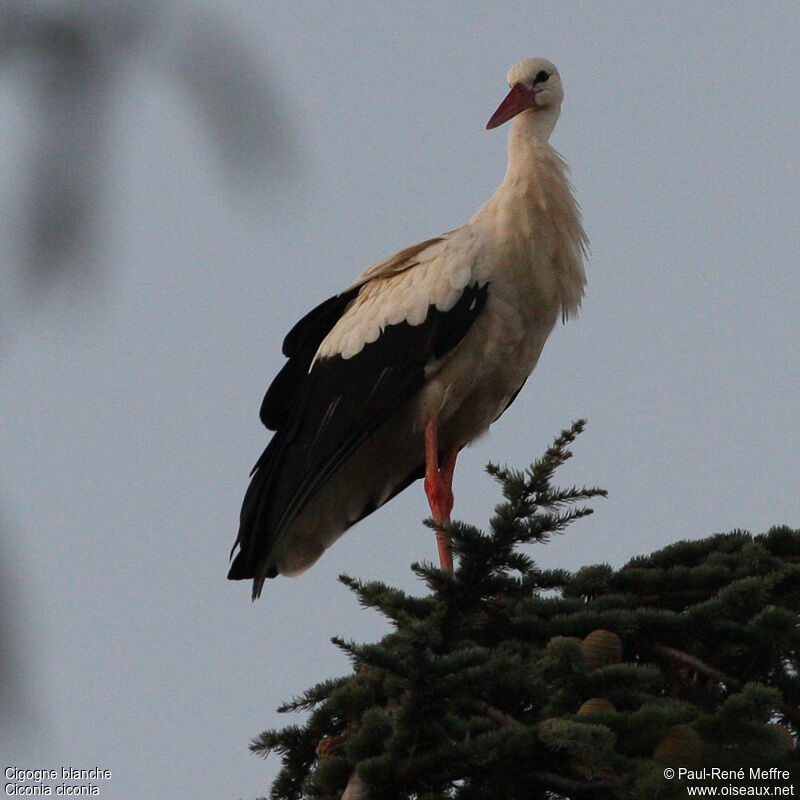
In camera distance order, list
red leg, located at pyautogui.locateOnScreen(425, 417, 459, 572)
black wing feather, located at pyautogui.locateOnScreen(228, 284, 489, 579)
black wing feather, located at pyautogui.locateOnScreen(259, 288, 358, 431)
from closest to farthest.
A: black wing feather, located at pyautogui.locateOnScreen(228, 284, 489, 579), red leg, located at pyautogui.locateOnScreen(425, 417, 459, 572), black wing feather, located at pyautogui.locateOnScreen(259, 288, 358, 431)

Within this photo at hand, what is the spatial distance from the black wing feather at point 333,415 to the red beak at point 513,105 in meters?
1.10

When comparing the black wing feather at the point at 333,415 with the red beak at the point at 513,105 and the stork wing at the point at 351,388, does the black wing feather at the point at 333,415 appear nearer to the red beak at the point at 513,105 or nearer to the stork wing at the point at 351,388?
the stork wing at the point at 351,388

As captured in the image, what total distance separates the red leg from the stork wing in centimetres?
25

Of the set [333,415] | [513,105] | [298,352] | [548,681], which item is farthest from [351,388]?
[548,681]

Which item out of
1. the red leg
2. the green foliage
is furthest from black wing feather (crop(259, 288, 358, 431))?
the green foliage

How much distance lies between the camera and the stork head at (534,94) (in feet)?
21.5

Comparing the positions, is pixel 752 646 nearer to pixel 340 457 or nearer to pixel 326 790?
pixel 326 790

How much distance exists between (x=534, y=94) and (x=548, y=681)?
13.5 ft

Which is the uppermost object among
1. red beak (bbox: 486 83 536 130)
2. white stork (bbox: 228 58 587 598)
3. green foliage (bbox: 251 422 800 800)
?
red beak (bbox: 486 83 536 130)

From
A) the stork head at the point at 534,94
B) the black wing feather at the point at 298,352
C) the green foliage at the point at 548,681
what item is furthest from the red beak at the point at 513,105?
the green foliage at the point at 548,681

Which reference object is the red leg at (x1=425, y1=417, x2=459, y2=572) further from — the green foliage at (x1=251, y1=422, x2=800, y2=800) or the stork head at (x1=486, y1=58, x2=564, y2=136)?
the green foliage at (x1=251, y1=422, x2=800, y2=800)

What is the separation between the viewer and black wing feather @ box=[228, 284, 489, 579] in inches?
234

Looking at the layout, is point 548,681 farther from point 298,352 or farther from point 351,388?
point 298,352

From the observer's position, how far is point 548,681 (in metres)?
3.33
